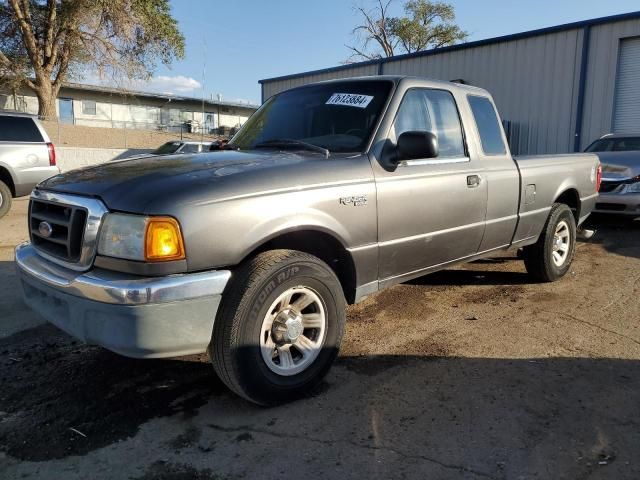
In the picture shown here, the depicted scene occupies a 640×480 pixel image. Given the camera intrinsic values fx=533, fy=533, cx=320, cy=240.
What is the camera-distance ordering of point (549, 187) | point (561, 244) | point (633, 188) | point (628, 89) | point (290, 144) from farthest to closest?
1. point (628, 89)
2. point (633, 188)
3. point (561, 244)
4. point (549, 187)
5. point (290, 144)

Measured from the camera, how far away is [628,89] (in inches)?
520

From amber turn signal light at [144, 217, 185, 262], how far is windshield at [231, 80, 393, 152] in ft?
4.62

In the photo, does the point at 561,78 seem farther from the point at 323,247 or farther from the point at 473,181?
the point at 323,247

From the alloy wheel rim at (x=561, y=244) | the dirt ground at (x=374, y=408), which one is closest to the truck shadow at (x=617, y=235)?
the alloy wheel rim at (x=561, y=244)

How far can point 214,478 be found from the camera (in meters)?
2.39

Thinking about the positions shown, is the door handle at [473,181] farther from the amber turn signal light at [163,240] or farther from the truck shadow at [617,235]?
the truck shadow at [617,235]

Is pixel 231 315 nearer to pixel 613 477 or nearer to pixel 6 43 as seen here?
pixel 613 477

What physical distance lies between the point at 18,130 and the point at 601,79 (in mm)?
13187

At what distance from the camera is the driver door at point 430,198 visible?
3.56 metres

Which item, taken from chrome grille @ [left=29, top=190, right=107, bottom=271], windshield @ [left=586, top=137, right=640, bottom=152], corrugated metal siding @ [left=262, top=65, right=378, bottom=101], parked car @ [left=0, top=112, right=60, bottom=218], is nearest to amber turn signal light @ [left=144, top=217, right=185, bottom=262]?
chrome grille @ [left=29, top=190, right=107, bottom=271]

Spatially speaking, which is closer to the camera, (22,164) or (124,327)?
(124,327)

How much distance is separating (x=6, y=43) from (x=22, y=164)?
2170cm

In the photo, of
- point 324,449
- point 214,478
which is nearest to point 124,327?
point 214,478

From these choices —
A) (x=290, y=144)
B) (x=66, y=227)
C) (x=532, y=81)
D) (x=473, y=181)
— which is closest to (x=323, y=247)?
(x=290, y=144)
